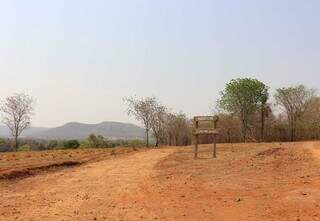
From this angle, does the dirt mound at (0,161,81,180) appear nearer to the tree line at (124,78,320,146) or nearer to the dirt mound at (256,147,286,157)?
the dirt mound at (256,147,286,157)

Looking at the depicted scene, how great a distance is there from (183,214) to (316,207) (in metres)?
3.03

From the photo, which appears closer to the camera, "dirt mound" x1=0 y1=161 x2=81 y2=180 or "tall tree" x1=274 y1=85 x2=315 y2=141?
"dirt mound" x1=0 y1=161 x2=81 y2=180

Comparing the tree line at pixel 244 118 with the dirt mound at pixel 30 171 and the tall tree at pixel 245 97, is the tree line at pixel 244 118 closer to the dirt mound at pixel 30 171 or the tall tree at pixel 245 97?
the tall tree at pixel 245 97

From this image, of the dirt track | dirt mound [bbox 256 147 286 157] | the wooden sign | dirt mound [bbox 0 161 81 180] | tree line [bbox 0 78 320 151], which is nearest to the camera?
the dirt track

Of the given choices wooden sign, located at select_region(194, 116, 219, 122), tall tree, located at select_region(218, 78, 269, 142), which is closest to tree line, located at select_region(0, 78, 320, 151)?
tall tree, located at select_region(218, 78, 269, 142)

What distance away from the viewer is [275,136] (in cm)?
5778

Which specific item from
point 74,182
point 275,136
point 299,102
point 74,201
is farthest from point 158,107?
point 74,201

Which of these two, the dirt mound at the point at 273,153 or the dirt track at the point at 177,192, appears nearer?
the dirt track at the point at 177,192

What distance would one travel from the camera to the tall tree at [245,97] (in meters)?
58.1

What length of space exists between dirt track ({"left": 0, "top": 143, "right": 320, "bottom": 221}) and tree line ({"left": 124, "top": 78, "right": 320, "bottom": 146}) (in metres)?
33.8

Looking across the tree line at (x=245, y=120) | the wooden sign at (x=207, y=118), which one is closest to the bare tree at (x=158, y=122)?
the tree line at (x=245, y=120)

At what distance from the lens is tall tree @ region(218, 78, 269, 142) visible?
2288 inches

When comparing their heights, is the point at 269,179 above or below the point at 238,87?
below

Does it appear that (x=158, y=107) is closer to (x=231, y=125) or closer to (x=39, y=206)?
(x=231, y=125)
